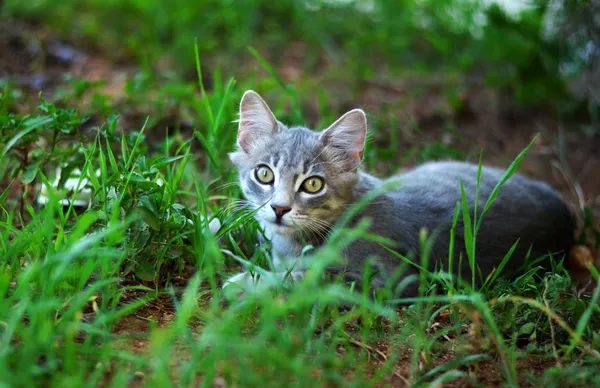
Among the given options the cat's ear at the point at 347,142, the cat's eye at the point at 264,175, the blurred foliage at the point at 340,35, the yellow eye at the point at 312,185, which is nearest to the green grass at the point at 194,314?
the cat's eye at the point at 264,175

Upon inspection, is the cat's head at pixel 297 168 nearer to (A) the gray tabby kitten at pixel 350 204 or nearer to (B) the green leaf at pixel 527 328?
(A) the gray tabby kitten at pixel 350 204

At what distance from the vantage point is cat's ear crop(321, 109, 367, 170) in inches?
141

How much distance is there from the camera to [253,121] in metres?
3.77

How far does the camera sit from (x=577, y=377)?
240 centimetres

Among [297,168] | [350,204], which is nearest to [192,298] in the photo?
[297,168]

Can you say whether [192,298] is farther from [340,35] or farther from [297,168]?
[340,35]

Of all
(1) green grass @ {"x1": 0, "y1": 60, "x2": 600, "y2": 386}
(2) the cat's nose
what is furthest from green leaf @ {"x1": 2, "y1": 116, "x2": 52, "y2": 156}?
(2) the cat's nose

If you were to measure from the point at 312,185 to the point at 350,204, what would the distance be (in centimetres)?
25

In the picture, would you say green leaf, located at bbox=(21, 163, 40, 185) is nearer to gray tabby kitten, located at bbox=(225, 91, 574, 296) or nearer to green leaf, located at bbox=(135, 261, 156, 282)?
green leaf, located at bbox=(135, 261, 156, 282)

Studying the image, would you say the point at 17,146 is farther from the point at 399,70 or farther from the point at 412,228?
the point at 399,70

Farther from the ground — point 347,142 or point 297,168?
point 347,142

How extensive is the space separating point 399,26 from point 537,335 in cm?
540

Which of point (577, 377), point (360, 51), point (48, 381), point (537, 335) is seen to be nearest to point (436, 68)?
point (360, 51)

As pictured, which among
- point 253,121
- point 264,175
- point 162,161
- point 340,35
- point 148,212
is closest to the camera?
point 148,212
